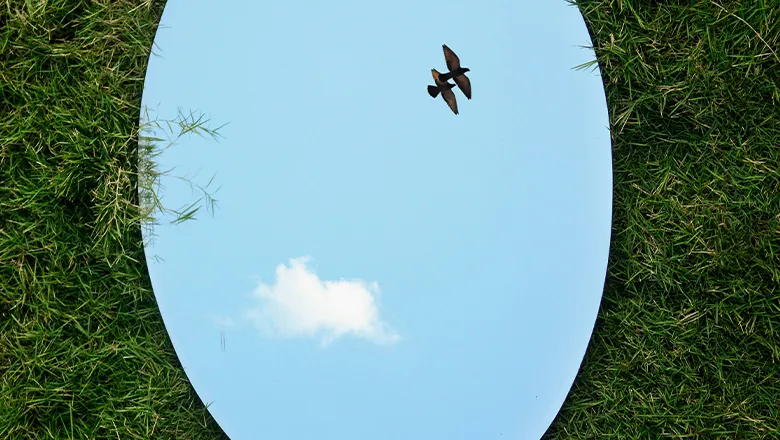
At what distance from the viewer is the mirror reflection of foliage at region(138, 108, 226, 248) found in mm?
1415

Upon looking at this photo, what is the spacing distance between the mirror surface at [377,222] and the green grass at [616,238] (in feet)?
0.53

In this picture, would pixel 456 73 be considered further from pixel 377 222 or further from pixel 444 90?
pixel 377 222

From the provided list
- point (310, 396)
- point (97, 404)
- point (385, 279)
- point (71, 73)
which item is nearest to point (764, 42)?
point (385, 279)

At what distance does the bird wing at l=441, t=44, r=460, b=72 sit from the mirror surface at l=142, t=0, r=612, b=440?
0.01 meters

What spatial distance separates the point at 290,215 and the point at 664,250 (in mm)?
966

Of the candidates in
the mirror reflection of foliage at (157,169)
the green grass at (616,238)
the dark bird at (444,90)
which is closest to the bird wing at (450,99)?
the dark bird at (444,90)

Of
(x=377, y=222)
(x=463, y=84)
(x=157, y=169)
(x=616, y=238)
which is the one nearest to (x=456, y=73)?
(x=463, y=84)

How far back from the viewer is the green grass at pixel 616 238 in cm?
153

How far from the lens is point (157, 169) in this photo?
144 centimetres

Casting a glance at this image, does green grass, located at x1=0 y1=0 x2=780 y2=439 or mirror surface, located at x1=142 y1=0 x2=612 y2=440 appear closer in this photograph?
mirror surface, located at x1=142 y1=0 x2=612 y2=440

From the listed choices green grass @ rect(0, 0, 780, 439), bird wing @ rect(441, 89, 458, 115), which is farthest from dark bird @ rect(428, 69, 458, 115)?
green grass @ rect(0, 0, 780, 439)

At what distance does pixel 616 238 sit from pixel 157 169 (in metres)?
1.17

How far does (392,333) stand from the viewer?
1.40 meters

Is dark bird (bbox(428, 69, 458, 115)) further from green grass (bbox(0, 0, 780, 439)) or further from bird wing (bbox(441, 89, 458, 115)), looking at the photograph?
green grass (bbox(0, 0, 780, 439))
